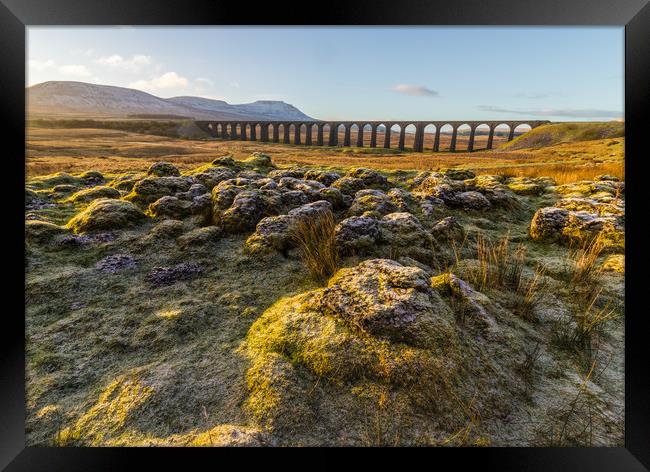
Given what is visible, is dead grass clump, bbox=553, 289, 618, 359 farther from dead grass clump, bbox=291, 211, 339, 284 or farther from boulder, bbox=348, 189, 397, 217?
boulder, bbox=348, 189, 397, 217

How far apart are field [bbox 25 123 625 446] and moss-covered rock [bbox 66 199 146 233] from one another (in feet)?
0.12

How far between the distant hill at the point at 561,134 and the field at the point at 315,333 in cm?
5712

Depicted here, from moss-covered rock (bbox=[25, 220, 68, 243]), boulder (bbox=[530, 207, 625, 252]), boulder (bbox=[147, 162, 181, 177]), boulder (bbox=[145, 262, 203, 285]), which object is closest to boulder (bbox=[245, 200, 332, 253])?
boulder (bbox=[145, 262, 203, 285])

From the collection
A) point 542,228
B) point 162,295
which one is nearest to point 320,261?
point 162,295

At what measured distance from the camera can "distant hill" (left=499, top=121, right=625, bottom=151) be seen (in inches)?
1918

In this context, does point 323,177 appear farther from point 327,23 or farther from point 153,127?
point 153,127

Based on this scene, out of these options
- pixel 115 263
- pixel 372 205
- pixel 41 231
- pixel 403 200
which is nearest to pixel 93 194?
pixel 41 231

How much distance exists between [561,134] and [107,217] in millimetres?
68312

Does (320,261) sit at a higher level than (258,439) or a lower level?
higher

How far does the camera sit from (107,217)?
566cm

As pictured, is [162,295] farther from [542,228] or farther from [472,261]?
[542,228]

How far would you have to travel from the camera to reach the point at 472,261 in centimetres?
471

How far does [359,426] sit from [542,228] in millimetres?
4890

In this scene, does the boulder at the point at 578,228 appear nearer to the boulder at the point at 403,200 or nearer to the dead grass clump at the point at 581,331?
the dead grass clump at the point at 581,331
